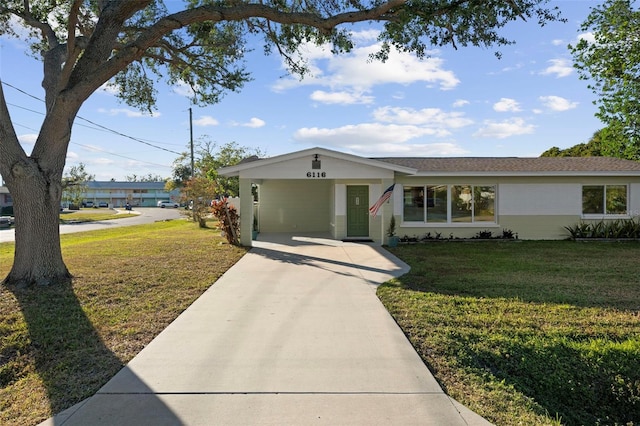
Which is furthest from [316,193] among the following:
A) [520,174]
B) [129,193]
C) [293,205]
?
[129,193]

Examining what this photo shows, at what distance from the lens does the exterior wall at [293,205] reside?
62.5 feet

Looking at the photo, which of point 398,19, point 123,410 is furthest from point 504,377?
point 398,19

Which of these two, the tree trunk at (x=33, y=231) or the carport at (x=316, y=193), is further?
the carport at (x=316, y=193)

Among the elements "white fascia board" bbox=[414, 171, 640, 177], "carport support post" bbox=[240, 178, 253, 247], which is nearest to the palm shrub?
"white fascia board" bbox=[414, 171, 640, 177]

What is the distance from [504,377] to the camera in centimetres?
416

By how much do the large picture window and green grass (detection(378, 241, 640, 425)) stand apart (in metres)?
7.14

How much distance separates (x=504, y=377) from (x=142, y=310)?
508cm

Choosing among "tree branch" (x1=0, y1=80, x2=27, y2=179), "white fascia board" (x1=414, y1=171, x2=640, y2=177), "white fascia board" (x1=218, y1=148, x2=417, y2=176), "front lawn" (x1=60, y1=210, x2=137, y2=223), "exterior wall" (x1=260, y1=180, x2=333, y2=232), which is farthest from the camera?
"front lawn" (x1=60, y1=210, x2=137, y2=223)

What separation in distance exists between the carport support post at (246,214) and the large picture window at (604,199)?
12812 millimetres

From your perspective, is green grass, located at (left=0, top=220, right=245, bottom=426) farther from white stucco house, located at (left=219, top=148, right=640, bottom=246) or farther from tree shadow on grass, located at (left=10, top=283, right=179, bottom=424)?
white stucco house, located at (left=219, top=148, right=640, bottom=246)

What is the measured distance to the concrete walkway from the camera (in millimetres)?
3234

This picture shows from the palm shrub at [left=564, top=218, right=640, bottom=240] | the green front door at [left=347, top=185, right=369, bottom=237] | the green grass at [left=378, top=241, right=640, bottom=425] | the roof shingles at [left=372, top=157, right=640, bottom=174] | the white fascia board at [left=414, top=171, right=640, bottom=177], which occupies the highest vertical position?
the roof shingles at [left=372, top=157, right=640, bottom=174]

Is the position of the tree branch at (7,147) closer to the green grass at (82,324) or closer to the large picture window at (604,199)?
the green grass at (82,324)

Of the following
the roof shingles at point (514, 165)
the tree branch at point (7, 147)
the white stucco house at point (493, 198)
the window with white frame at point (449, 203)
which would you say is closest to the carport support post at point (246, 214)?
the white stucco house at point (493, 198)
